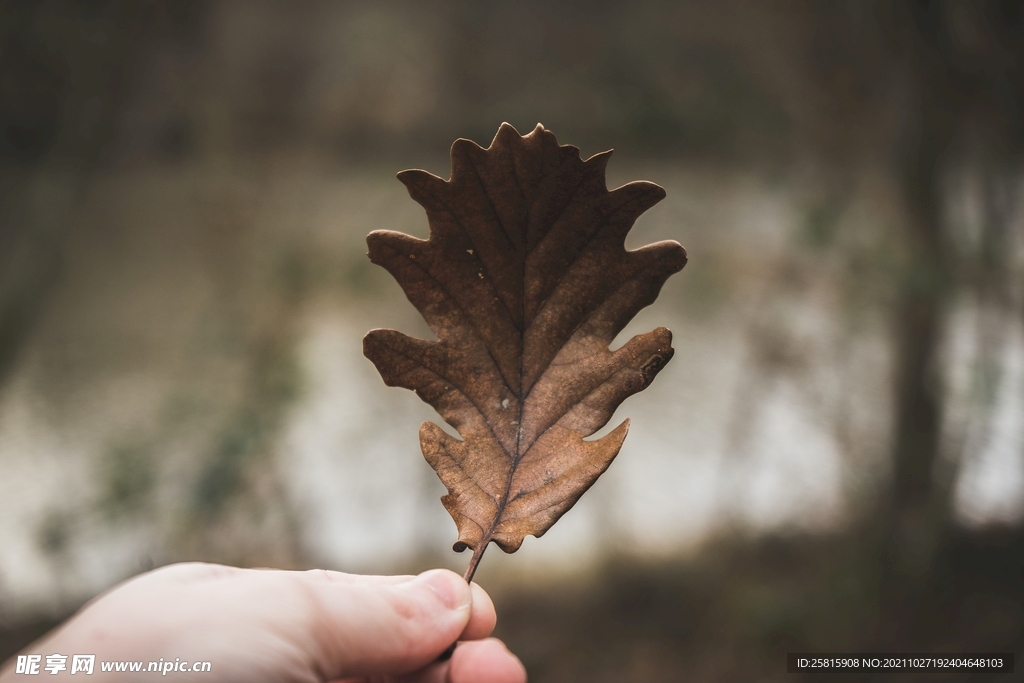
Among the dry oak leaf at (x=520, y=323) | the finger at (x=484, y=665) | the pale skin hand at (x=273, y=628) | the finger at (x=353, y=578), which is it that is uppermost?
the dry oak leaf at (x=520, y=323)

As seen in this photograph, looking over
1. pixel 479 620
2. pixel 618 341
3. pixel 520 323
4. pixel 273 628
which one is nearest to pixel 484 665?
pixel 479 620

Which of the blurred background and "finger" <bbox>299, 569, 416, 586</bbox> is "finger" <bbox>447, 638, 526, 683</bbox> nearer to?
"finger" <bbox>299, 569, 416, 586</bbox>

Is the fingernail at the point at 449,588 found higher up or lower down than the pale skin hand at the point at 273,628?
higher up

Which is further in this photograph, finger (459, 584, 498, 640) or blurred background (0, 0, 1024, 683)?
blurred background (0, 0, 1024, 683)

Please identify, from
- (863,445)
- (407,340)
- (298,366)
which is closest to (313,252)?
(298,366)

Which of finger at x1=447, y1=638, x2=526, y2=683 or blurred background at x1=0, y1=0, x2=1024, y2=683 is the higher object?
blurred background at x1=0, y1=0, x2=1024, y2=683
